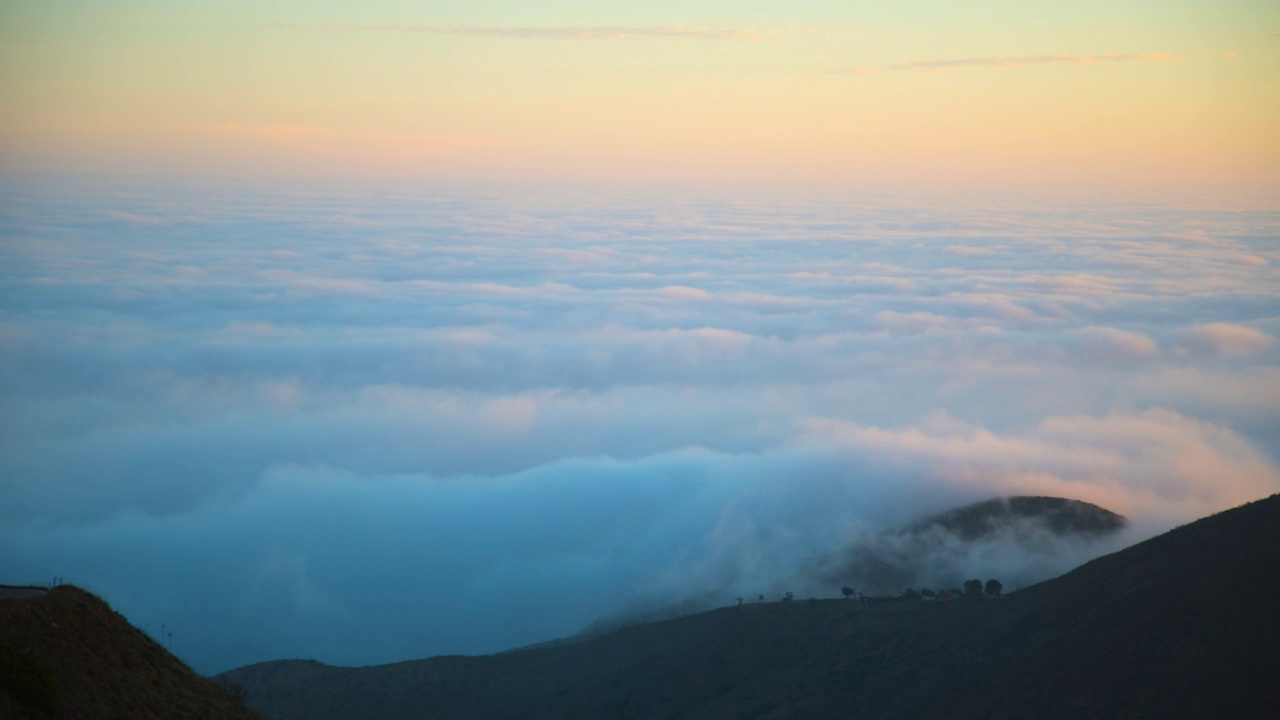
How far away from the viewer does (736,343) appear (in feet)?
543

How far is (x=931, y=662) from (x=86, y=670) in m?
28.8

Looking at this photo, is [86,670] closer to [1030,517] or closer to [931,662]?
[931,662]

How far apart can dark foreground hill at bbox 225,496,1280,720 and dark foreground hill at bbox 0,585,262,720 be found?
23991 mm

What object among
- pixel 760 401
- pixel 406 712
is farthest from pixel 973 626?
→ pixel 760 401

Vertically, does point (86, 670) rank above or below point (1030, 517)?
below

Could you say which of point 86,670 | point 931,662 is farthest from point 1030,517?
point 86,670

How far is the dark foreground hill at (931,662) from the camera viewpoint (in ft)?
97.9

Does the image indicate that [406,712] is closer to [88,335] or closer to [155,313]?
[88,335]

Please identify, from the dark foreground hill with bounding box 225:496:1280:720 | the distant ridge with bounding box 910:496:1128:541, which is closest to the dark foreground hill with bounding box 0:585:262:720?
the dark foreground hill with bounding box 225:496:1280:720

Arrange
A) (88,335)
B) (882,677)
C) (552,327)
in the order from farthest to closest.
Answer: (552,327)
(88,335)
(882,677)

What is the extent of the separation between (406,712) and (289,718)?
5.75 meters

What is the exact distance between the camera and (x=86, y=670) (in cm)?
1784

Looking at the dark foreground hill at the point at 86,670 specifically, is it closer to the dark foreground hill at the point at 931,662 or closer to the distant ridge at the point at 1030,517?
the dark foreground hill at the point at 931,662

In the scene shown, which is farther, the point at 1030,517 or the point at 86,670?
the point at 1030,517
